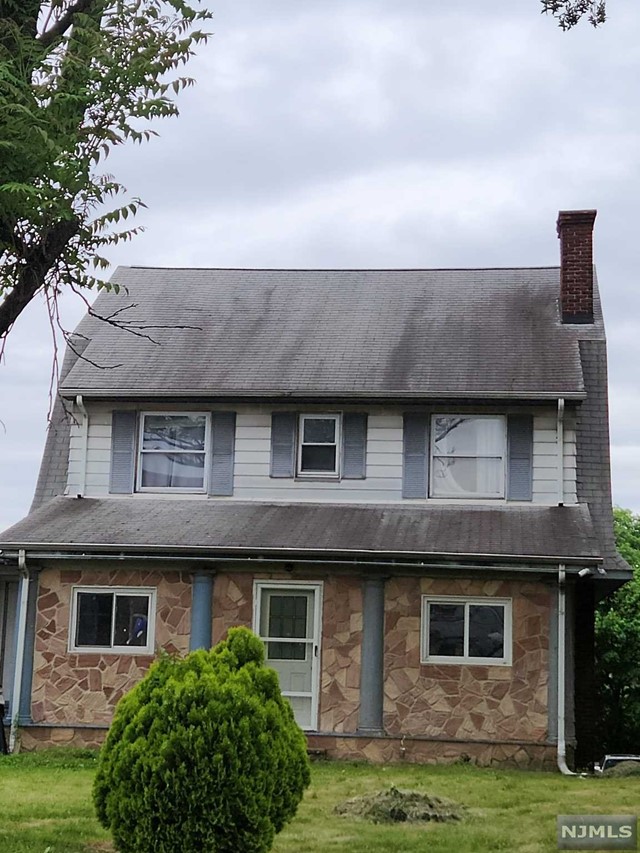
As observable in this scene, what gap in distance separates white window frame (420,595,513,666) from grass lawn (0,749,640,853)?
142 centimetres

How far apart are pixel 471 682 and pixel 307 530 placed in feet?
9.58

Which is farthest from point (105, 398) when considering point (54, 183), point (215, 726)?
point (215, 726)

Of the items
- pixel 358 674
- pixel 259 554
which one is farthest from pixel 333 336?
pixel 358 674

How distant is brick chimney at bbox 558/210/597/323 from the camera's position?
19.5 m

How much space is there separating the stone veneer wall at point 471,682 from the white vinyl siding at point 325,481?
6.01ft

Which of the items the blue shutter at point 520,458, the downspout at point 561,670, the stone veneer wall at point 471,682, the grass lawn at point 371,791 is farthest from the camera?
the blue shutter at point 520,458

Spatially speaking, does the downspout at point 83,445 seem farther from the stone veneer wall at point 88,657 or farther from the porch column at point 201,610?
the porch column at point 201,610

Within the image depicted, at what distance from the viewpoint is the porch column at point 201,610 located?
16203 mm

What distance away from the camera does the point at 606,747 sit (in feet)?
77.2

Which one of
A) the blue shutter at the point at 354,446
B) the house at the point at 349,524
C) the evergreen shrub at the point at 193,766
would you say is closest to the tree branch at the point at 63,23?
the evergreen shrub at the point at 193,766

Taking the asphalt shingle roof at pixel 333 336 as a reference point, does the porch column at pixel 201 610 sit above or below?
below

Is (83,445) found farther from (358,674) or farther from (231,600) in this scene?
(358,674)

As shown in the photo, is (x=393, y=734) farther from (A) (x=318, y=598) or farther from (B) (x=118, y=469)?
(B) (x=118, y=469)

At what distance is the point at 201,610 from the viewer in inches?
640
